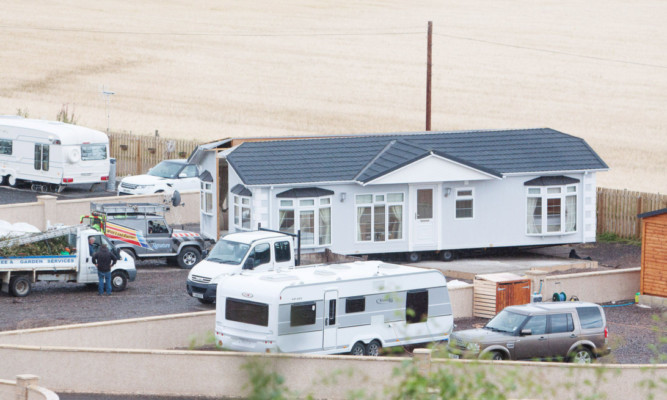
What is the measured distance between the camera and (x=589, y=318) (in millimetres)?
23375

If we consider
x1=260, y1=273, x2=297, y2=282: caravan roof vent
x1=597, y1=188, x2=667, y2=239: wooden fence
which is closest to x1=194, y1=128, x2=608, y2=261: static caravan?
x1=597, y1=188, x2=667, y2=239: wooden fence

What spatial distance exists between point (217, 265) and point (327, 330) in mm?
5847

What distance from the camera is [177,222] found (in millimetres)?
41031

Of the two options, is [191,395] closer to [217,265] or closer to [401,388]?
[217,265]

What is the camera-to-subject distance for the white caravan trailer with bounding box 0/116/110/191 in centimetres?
4403

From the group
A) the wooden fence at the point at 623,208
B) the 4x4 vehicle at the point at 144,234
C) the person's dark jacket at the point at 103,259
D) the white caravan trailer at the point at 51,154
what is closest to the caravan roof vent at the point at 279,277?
the person's dark jacket at the point at 103,259

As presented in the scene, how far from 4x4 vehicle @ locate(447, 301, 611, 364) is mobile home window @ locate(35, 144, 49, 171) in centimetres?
2518

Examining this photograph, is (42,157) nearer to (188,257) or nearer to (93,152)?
(93,152)

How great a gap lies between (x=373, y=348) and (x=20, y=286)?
964 cm

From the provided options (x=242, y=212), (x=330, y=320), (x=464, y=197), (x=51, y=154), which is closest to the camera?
(x=330, y=320)

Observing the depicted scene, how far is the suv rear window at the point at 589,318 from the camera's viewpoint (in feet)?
76.5

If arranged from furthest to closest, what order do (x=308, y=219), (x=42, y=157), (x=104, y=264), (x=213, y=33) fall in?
(x=213, y=33) < (x=42, y=157) < (x=308, y=219) < (x=104, y=264)

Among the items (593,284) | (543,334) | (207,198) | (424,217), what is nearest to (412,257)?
(424,217)

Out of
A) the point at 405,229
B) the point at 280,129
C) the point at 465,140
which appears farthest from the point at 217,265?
the point at 280,129
